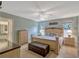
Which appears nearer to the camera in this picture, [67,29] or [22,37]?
[22,37]

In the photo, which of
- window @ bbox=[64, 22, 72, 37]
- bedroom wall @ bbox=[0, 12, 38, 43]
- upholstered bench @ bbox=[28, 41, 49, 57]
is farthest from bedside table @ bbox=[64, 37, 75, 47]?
bedroom wall @ bbox=[0, 12, 38, 43]

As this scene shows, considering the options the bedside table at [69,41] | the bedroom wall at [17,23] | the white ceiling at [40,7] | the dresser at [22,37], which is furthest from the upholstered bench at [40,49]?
the bedside table at [69,41]

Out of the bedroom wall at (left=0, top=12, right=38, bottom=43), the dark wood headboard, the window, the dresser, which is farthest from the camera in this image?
the dark wood headboard

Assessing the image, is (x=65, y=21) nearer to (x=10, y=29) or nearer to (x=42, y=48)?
(x=42, y=48)

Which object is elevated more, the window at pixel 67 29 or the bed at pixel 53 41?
the window at pixel 67 29

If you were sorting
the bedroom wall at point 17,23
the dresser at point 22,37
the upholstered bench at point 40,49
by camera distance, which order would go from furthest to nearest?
the dresser at point 22,37 → the bedroom wall at point 17,23 → the upholstered bench at point 40,49

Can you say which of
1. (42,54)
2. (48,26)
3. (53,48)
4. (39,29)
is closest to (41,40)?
(53,48)

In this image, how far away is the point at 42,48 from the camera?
11.7 feet

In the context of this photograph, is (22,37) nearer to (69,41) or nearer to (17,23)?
(17,23)

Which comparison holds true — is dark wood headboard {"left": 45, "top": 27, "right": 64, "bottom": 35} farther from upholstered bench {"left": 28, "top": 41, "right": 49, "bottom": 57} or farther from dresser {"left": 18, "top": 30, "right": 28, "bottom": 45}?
upholstered bench {"left": 28, "top": 41, "right": 49, "bottom": 57}

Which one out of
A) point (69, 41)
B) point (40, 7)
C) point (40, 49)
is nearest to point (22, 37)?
point (40, 49)

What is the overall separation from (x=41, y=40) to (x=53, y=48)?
1.01 meters

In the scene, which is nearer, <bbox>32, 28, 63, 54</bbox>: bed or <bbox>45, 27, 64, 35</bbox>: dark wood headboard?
<bbox>32, 28, 63, 54</bbox>: bed

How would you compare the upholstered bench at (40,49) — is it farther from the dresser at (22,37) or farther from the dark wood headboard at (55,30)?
the dark wood headboard at (55,30)
